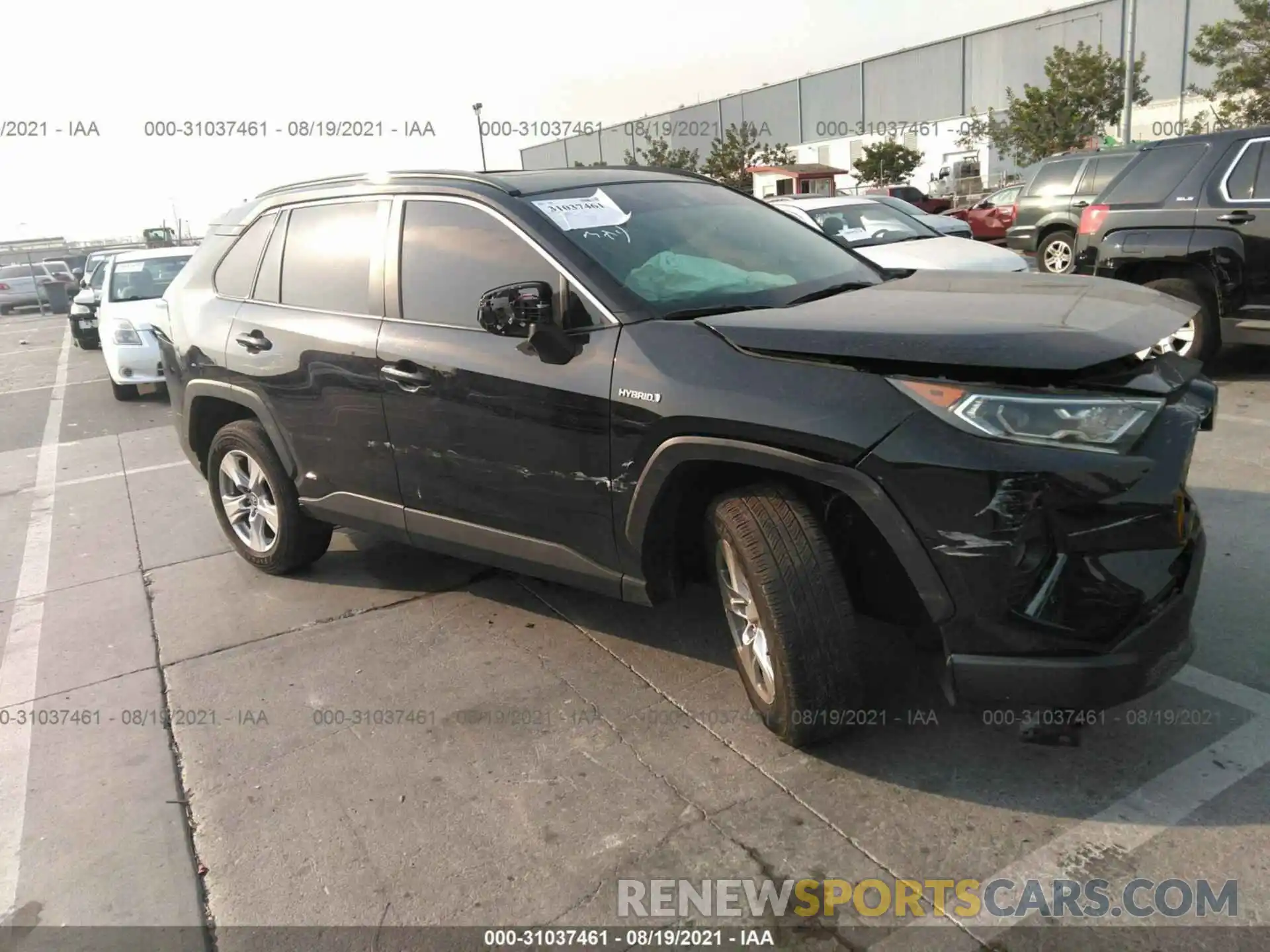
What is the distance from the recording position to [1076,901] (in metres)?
2.45

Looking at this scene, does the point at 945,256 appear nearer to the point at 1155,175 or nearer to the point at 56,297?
the point at 1155,175

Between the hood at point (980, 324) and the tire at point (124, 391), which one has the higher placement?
the hood at point (980, 324)

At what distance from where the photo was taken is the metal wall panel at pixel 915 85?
54875mm

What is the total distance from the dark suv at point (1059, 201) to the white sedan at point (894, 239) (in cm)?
359

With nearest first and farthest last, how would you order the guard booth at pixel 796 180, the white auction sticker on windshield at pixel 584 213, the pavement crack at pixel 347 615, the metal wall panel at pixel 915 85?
the white auction sticker on windshield at pixel 584 213 < the pavement crack at pixel 347 615 < the guard booth at pixel 796 180 < the metal wall panel at pixel 915 85

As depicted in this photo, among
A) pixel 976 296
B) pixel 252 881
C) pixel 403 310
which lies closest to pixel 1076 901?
pixel 976 296

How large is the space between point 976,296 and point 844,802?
1.63 m

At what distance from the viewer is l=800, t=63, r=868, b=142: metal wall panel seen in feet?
200

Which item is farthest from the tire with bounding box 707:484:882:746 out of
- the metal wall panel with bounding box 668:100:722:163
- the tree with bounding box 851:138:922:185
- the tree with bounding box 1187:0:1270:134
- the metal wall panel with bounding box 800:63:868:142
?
the metal wall panel with bounding box 668:100:722:163

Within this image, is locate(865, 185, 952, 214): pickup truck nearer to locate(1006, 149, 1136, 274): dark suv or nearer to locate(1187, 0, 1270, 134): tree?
locate(1187, 0, 1270, 134): tree

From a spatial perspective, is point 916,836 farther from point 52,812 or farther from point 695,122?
point 695,122

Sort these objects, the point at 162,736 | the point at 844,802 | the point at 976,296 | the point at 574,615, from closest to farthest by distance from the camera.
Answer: the point at 844,802
the point at 976,296
the point at 162,736
the point at 574,615

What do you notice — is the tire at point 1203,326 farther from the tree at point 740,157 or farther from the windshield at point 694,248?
the tree at point 740,157

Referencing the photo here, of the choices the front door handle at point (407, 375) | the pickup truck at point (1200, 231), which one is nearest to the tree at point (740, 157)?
the pickup truck at point (1200, 231)
